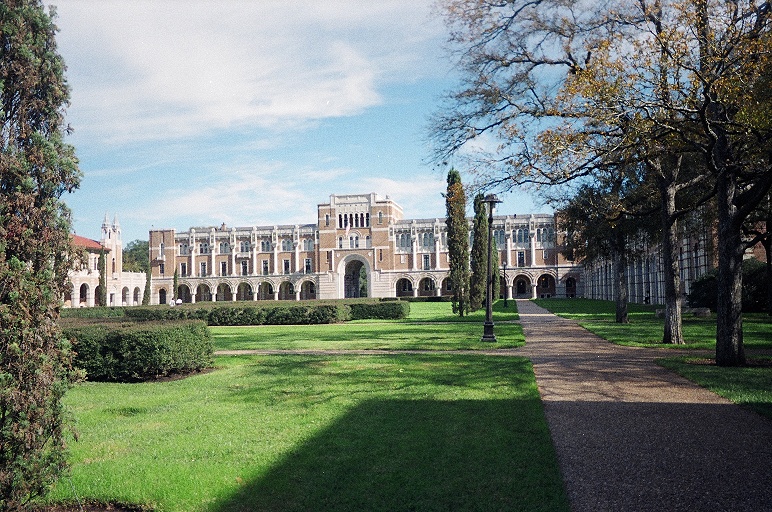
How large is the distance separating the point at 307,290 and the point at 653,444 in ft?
248

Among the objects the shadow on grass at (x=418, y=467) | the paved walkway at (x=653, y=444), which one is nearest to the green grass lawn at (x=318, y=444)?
the shadow on grass at (x=418, y=467)

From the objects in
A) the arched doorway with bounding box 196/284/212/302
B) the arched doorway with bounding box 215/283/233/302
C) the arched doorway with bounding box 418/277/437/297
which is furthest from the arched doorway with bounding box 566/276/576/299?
the arched doorway with bounding box 196/284/212/302

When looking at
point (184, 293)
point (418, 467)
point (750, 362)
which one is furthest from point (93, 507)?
point (184, 293)

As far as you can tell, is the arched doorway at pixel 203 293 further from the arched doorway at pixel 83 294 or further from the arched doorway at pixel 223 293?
the arched doorway at pixel 83 294

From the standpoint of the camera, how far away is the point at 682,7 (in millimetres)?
10328

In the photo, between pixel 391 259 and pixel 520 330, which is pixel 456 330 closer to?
pixel 520 330

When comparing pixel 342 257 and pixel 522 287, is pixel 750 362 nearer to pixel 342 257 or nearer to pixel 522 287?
pixel 342 257

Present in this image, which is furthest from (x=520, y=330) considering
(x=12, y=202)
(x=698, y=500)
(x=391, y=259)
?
(x=391, y=259)

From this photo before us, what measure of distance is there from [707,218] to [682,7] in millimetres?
12320

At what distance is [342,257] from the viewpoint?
77688 mm

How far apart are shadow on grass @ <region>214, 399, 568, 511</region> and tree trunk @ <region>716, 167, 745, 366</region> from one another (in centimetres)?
572

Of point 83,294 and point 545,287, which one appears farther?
point 545,287

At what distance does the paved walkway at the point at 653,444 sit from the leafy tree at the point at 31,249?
12.3ft

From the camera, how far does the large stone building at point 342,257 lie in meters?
76.4
